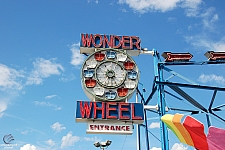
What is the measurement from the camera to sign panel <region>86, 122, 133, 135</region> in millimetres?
20953

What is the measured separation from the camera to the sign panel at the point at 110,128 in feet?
68.7

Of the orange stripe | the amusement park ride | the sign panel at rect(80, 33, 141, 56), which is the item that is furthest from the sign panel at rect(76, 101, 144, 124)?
the orange stripe

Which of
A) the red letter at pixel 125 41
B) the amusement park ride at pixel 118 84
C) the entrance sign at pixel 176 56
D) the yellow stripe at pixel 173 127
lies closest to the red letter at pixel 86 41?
the amusement park ride at pixel 118 84

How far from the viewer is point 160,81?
2416 centimetres

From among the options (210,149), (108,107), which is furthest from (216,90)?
(210,149)

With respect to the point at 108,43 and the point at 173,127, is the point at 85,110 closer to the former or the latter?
the point at 108,43

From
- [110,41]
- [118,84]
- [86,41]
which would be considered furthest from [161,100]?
[86,41]

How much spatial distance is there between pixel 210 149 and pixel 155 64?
12378mm

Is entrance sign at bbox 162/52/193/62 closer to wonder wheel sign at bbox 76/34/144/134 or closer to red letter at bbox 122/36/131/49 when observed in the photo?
wonder wheel sign at bbox 76/34/144/134

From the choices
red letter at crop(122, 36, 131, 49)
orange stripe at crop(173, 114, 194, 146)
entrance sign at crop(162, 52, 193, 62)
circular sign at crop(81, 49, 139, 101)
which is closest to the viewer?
orange stripe at crop(173, 114, 194, 146)

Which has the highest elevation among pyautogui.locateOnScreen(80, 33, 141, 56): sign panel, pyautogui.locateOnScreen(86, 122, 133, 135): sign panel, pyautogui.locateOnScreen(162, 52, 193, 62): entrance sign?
pyautogui.locateOnScreen(80, 33, 141, 56): sign panel

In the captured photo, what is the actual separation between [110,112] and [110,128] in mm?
1184

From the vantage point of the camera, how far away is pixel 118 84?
23141mm

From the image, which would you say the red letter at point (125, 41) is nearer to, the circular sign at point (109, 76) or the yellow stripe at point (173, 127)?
the circular sign at point (109, 76)
